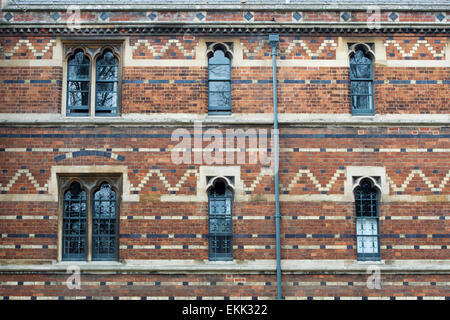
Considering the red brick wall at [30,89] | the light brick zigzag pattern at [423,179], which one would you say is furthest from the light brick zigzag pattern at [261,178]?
the red brick wall at [30,89]

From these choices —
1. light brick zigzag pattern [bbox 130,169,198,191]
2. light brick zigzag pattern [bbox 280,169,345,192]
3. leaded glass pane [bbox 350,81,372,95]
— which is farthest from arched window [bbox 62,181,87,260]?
leaded glass pane [bbox 350,81,372,95]

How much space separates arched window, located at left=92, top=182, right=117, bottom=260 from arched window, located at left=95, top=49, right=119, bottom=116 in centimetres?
199

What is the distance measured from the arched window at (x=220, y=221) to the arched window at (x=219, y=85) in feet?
5.90

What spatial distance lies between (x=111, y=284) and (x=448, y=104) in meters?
9.07

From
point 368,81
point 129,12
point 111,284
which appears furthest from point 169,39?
point 111,284

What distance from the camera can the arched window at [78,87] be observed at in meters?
13.3

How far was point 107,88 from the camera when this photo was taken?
13383mm

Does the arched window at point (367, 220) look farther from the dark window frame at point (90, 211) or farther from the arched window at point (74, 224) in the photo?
the arched window at point (74, 224)

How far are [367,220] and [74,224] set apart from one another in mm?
6907

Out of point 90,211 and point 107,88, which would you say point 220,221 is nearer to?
point 90,211

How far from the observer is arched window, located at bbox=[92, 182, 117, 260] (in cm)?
1281

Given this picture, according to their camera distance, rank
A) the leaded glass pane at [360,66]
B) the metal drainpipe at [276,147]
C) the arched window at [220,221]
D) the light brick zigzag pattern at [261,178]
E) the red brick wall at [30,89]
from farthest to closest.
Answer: the leaded glass pane at [360,66], the red brick wall at [30,89], the light brick zigzag pattern at [261,178], the arched window at [220,221], the metal drainpipe at [276,147]

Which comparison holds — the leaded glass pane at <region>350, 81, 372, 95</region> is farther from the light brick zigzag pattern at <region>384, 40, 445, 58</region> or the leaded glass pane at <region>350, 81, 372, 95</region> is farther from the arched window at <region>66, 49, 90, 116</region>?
the arched window at <region>66, 49, 90, 116</region>

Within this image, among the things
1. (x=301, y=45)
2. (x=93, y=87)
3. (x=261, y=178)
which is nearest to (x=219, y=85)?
(x=301, y=45)
